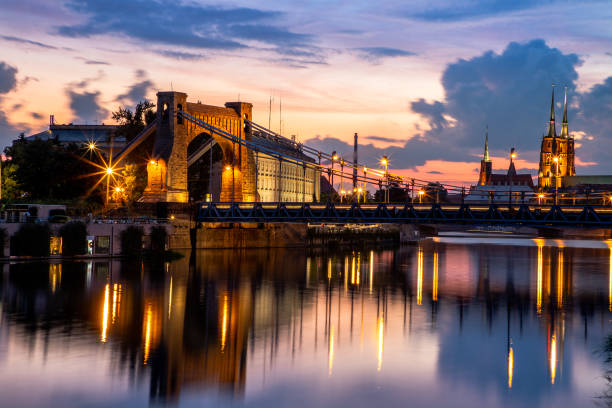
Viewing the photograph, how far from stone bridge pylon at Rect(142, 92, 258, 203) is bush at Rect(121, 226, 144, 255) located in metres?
10.9

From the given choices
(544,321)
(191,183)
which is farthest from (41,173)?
(544,321)

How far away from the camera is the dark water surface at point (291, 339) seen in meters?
24.9

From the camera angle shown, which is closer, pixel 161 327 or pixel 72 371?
pixel 72 371

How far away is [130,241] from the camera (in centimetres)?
6675

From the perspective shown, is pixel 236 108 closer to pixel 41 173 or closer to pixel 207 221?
pixel 207 221

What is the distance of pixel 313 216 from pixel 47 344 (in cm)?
4548

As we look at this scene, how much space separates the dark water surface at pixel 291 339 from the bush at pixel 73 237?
3.12 metres

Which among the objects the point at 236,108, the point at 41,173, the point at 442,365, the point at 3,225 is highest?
the point at 236,108

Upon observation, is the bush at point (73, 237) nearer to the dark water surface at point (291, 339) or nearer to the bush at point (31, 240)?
the bush at point (31, 240)

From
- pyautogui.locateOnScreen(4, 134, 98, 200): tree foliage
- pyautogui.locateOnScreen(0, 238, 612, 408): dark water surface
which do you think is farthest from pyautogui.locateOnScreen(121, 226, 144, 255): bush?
pyautogui.locateOnScreen(4, 134, 98, 200): tree foliage

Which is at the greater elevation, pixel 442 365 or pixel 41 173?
pixel 41 173

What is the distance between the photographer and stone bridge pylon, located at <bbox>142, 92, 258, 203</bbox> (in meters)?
77.9

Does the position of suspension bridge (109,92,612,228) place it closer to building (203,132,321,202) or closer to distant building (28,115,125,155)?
building (203,132,321,202)

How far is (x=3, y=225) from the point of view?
191 feet
